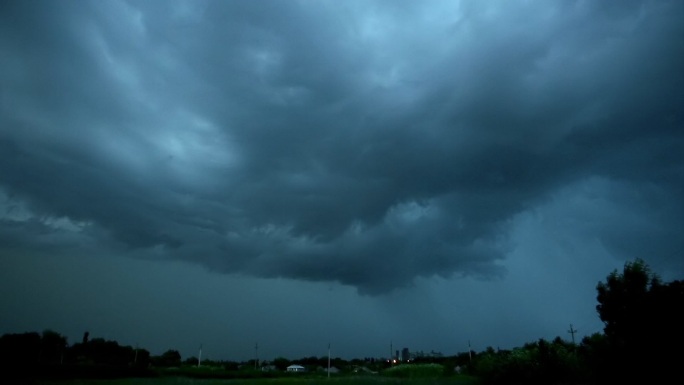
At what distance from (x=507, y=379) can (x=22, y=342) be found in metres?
142

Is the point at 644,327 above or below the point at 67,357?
above

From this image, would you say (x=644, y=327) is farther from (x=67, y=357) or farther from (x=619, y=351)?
(x=67, y=357)

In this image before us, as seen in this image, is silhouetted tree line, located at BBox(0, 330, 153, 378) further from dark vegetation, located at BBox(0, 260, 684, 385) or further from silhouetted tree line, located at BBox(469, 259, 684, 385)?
silhouetted tree line, located at BBox(469, 259, 684, 385)

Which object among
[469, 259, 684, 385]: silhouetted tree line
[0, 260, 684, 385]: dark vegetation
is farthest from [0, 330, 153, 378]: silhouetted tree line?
[469, 259, 684, 385]: silhouetted tree line

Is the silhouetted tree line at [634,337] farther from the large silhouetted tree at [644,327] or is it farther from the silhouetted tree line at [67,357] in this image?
the silhouetted tree line at [67,357]

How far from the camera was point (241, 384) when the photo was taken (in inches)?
2719

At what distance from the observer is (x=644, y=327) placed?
144 ft

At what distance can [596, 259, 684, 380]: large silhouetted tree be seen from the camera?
134 ft

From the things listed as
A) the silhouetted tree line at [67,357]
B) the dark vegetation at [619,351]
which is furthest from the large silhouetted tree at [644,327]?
the silhouetted tree line at [67,357]

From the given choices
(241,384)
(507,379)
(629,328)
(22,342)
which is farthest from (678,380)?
(22,342)

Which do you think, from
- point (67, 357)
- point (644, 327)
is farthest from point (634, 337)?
point (67, 357)

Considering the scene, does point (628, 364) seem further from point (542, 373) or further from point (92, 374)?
point (92, 374)

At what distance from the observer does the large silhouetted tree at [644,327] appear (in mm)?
40875

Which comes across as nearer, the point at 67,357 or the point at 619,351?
the point at 619,351
